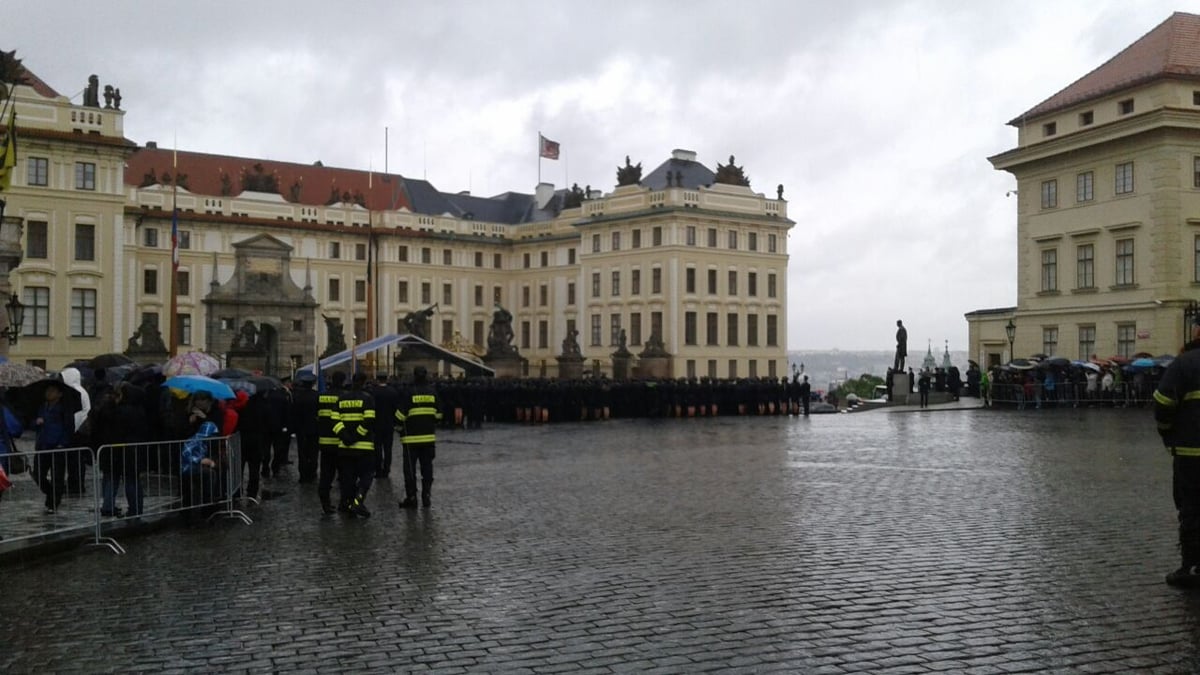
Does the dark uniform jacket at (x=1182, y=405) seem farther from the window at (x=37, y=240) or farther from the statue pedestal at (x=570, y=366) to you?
the window at (x=37, y=240)

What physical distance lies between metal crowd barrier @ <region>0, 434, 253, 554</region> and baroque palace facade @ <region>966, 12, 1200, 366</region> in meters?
37.3

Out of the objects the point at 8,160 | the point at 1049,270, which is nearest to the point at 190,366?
the point at 8,160

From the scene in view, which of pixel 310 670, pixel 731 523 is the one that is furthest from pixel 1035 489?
pixel 310 670

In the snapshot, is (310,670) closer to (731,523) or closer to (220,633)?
(220,633)

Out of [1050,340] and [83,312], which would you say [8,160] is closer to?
[83,312]

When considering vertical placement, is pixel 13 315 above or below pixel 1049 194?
below

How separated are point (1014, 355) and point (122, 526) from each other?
45560 mm

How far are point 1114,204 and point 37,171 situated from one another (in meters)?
47.7

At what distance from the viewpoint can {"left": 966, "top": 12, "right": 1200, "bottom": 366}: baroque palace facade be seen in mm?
43062

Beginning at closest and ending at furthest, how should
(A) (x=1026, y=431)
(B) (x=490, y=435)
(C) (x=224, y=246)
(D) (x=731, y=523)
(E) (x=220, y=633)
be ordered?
(E) (x=220, y=633), (D) (x=731, y=523), (A) (x=1026, y=431), (B) (x=490, y=435), (C) (x=224, y=246)

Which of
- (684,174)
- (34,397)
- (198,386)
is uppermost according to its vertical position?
(684,174)

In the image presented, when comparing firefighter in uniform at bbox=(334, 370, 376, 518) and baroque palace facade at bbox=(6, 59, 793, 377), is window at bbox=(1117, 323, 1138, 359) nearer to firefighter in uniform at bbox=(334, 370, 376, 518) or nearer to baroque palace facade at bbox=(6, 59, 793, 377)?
baroque palace facade at bbox=(6, 59, 793, 377)

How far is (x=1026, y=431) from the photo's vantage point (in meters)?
27.2

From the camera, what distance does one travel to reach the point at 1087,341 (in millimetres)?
46719
